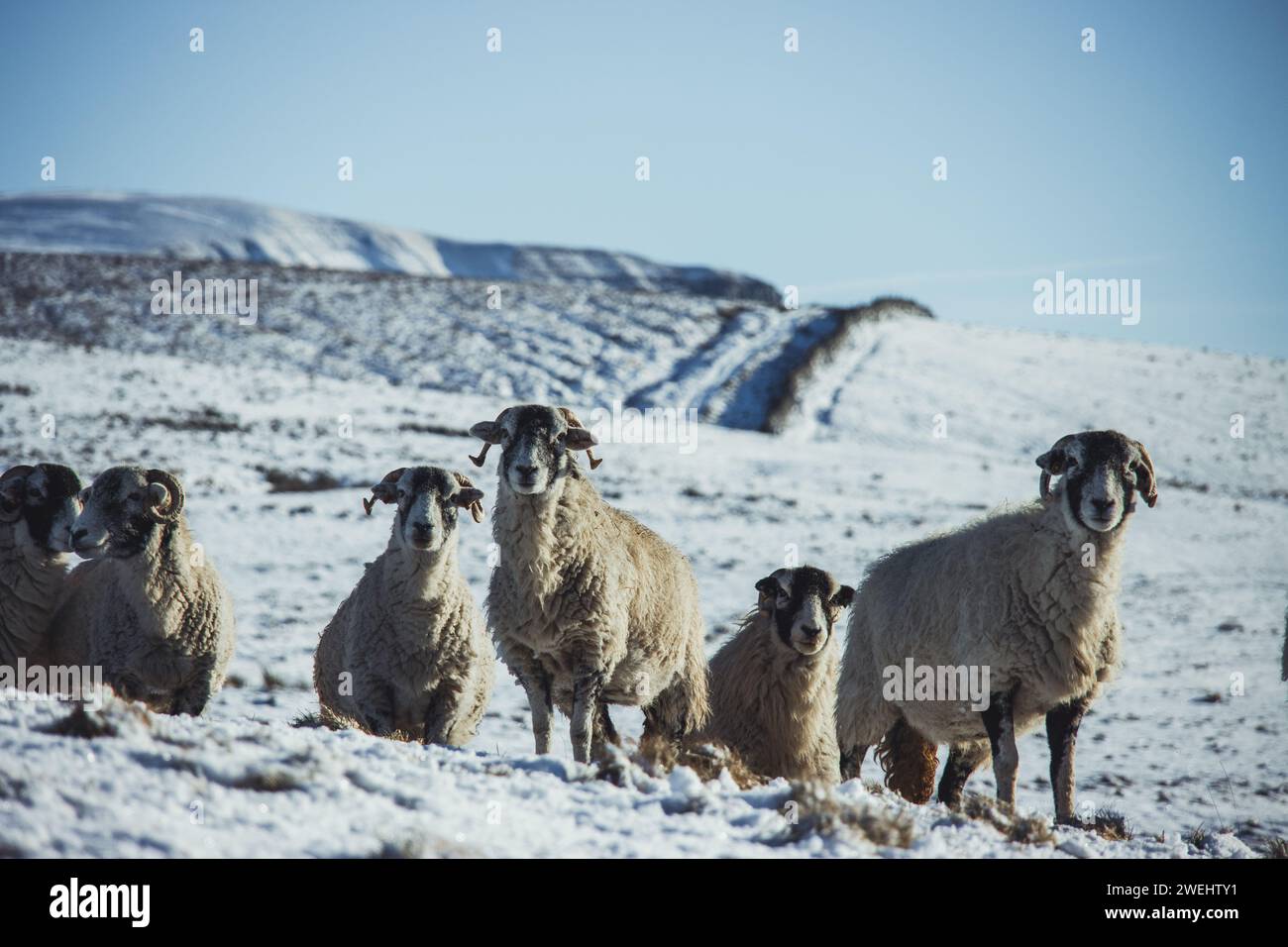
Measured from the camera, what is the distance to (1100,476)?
25.9 ft

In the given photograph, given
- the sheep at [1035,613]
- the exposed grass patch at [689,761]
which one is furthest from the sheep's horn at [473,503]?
the sheep at [1035,613]

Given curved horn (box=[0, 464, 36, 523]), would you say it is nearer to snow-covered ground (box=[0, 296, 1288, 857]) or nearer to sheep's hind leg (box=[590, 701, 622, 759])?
snow-covered ground (box=[0, 296, 1288, 857])

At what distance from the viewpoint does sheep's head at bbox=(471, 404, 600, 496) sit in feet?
26.2

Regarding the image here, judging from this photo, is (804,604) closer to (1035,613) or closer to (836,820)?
(1035,613)

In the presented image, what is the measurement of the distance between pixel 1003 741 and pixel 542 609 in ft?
11.7

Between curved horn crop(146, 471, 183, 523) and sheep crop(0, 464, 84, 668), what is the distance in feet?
2.65

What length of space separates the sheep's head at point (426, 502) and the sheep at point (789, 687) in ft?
8.90

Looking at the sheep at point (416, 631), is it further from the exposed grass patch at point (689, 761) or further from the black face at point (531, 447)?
the exposed grass patch at point (689, 761)

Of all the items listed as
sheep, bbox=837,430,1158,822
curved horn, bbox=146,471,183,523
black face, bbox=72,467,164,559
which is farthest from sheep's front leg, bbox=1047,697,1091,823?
black face, bbox=72,467,164,559

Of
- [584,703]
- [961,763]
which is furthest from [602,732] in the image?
[961,763]

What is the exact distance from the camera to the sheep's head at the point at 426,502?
8.10 meters
